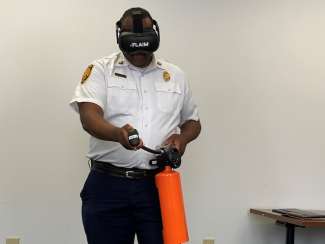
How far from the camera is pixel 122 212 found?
1897 mm

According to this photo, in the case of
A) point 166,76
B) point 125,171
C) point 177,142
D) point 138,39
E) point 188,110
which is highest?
point 138,39

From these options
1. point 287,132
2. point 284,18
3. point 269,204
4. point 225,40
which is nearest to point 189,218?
point 269,204

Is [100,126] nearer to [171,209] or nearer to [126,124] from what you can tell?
[126,124]

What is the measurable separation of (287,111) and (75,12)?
63.0 inches

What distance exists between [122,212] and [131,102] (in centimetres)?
46

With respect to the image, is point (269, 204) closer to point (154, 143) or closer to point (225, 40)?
point (225, 40)

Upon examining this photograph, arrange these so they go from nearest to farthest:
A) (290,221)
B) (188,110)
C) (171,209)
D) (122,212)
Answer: (171,209)
(122,212)
(188,110)
(290,221)

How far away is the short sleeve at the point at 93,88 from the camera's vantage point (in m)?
1.92

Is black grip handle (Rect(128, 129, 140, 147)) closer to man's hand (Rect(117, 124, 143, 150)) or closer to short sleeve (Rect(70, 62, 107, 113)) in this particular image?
man's hand (Rect(117, 124, 143, 150))

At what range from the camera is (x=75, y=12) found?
3088mm

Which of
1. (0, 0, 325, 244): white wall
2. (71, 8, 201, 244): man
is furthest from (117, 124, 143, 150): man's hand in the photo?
(0, 0, 325, 244): white wall

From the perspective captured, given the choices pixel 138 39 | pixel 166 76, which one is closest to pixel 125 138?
pixel 138 39

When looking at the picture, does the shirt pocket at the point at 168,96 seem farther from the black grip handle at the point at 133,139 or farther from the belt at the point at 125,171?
the black grip handle at the point at 133,139

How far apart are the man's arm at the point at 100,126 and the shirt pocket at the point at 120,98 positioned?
3.1 inches
